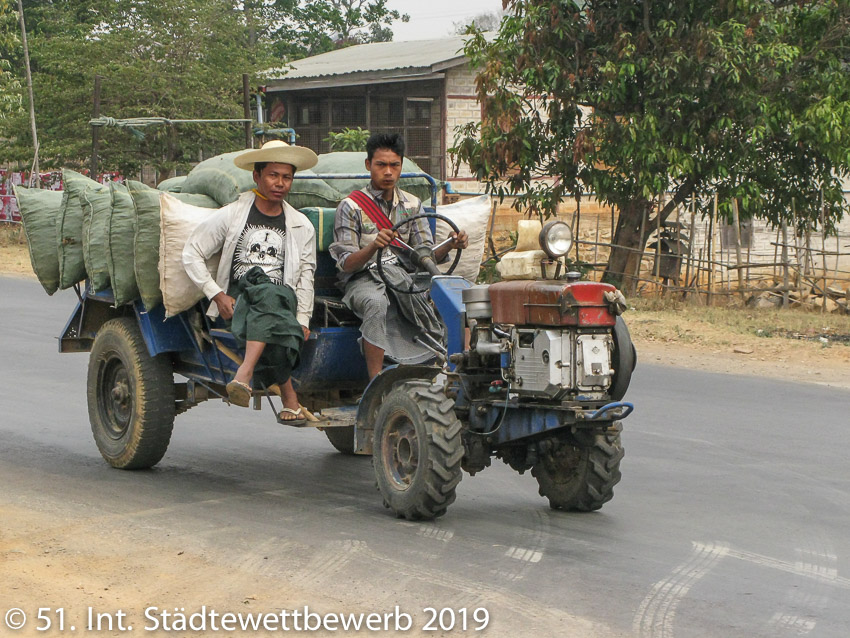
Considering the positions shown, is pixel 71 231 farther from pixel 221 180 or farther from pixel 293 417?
pixel 293 417

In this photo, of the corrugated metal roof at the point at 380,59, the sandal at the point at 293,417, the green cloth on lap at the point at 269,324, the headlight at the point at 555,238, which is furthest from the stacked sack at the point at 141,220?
the corrugated metal roof at the point at 380,59

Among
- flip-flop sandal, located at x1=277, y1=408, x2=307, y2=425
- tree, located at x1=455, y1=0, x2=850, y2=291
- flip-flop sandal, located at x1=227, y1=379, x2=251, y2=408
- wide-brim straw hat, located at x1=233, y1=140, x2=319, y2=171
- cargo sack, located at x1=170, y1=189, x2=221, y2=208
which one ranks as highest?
tree, located at x1=455, y1=0, x2=850, y2=291

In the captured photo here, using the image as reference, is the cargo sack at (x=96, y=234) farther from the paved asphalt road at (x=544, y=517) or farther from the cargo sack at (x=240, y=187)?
the paved asphalt road at (x=544, y=517)

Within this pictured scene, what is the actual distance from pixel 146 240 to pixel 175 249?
300 millimetres

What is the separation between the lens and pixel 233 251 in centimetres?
718

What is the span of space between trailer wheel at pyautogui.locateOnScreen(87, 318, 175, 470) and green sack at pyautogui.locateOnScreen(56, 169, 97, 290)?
1.40ft

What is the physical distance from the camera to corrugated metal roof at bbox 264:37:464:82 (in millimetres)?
30953

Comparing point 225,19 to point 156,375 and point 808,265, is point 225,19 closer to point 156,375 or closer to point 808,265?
point 808,265

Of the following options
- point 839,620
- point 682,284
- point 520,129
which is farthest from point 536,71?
point 839,620

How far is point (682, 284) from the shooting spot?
22156 millimetres

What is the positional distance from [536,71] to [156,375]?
458 inches

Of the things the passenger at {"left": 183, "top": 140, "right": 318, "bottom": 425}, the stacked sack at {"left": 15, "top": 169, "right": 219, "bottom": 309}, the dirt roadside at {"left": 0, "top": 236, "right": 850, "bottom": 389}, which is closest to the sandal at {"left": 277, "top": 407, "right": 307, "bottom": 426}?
the passenger at {"left": 183, "top": 140, "right": 318, "bottom": 425}

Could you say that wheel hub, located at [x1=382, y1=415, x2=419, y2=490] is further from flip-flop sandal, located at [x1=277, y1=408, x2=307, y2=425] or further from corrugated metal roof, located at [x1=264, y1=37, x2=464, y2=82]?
corrugated metal roof, located at [x1=264, y1=37, x2=464, y2=82]

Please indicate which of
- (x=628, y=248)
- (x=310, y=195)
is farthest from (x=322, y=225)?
(x=628, y=248)
